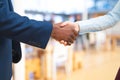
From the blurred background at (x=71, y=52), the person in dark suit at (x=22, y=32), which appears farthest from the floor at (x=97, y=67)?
the person in dark suit at (x=22, y=32)

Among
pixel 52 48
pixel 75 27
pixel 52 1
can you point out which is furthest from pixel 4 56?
pixel 52 1

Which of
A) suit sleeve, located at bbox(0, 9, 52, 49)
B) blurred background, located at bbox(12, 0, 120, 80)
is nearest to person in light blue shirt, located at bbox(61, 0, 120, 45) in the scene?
suit sleeve, located at bbox(0, 9, 52, 49)

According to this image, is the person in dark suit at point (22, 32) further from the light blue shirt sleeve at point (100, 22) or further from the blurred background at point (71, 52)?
the blurred background at point (71, 52)

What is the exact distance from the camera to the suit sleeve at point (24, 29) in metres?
0.90

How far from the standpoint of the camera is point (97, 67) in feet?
12.5

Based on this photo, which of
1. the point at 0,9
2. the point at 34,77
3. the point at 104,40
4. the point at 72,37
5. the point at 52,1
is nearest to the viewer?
the point at 0,9

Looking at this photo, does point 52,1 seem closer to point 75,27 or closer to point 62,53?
point 62,53

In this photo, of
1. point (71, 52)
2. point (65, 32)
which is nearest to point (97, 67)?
point (71, 52)

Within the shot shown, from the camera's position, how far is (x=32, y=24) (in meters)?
0.93

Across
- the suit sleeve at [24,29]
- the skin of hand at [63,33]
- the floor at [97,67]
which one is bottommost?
the floor at [97,67]

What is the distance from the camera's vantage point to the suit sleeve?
904mm

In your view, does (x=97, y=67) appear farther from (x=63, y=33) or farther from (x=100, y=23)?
(x=63, y=33)

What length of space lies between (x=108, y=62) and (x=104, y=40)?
1345mm

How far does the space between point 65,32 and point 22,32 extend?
0.19 metres
